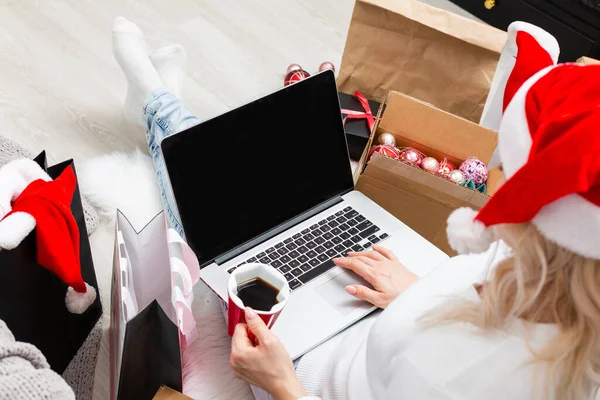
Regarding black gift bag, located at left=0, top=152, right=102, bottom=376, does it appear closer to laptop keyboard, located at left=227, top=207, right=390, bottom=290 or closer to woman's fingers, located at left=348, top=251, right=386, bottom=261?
laptop keyboard, located at left=227, top=207, right=390, bottom=290

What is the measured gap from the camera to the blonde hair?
56 centimetres

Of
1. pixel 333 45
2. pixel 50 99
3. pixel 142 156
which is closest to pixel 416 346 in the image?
pixel 142 156

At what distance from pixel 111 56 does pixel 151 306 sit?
117cm

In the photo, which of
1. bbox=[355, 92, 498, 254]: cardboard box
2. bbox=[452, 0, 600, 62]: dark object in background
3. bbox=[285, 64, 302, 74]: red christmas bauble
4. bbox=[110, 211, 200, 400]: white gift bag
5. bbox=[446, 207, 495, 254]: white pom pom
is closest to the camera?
bbox=[446, 207, 495, 254]: white pom pom

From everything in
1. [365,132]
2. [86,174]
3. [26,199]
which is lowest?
[86,174]

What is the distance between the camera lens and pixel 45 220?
85 centimetres

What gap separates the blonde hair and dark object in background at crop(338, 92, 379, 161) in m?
0.82

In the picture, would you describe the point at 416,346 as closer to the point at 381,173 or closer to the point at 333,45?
the point at 381,173

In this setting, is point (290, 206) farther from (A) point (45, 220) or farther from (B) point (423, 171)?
Result: (A) point (45, 220)

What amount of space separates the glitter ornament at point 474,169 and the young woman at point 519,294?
419 mm

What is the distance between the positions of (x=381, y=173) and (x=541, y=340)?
0.54 meters

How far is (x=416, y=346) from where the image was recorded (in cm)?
70

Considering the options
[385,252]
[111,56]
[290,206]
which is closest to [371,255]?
[385,252]

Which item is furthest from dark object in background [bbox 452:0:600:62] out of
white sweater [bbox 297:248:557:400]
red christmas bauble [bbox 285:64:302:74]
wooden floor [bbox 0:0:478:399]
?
white sweater [bbox 297:248:557:400]
